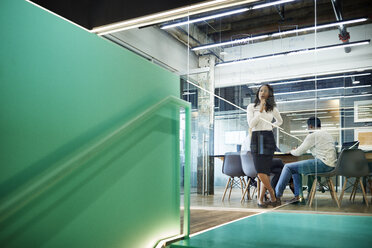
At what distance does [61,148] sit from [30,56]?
17.3 inches

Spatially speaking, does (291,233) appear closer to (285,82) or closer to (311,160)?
(311,160)

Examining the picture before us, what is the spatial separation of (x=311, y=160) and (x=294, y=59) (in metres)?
1.24

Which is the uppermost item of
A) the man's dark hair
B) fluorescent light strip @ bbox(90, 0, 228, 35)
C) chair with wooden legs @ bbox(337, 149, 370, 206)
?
fluorescent light strip @ bbox(90, 0, 228, 35)

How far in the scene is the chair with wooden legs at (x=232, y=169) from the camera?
4332mm

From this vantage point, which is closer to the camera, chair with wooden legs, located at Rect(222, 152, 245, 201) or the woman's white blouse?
the woman's white blouse

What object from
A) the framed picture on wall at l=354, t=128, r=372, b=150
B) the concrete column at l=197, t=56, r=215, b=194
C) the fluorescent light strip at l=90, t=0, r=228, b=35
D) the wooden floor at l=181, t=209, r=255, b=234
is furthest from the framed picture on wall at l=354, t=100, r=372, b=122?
the fluorescent light strip at l=90, t=0, r=228, b=35

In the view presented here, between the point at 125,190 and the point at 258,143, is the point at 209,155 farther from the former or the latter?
the point at 125,190

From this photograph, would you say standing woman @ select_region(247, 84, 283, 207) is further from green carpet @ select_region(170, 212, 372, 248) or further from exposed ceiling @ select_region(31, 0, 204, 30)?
exposed ceiling @ select_region(31, 0, 204, 30)

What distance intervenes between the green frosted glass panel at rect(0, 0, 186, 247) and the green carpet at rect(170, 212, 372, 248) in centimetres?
42

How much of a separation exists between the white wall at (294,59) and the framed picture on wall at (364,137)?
73 cm

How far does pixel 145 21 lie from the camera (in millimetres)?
4934

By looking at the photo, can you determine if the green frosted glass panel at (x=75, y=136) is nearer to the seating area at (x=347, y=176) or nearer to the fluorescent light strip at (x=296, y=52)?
the seating area at (x=347, y=176)

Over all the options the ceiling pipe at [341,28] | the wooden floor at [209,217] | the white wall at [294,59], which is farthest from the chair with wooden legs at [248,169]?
the ceiling pipe at [341,28]

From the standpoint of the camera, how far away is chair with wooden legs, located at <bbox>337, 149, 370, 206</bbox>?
368 cm
